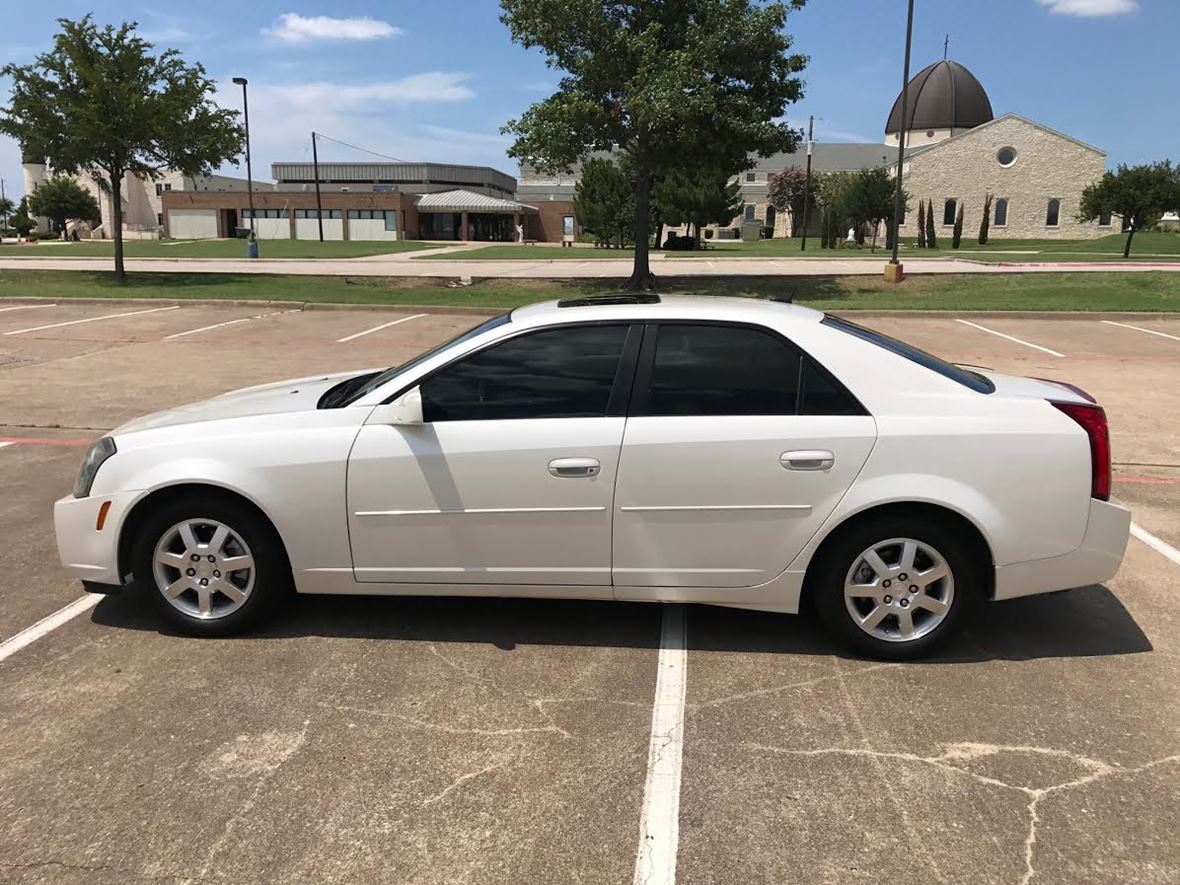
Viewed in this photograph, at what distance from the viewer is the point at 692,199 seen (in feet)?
186

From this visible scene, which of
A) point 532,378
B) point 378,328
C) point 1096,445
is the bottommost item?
point 378,328

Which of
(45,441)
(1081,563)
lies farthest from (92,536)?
(45,441)

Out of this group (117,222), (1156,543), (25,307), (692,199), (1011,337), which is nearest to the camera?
(1156,543)

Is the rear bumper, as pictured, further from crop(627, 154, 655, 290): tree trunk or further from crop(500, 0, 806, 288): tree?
crop(627, 154, 655, 290): tree trunk

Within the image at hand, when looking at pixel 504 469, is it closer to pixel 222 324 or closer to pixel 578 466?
pixel 578 466

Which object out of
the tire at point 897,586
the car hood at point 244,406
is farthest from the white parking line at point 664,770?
the car hood at point 244,406

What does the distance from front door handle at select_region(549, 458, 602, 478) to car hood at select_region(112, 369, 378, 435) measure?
1.24m

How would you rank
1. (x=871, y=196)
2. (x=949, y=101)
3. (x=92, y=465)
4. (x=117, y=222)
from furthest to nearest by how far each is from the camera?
1. (x=949, y=101)
2. (x=871, y=196)
3. (x=117, y=222)
4. (x=92, y=465)

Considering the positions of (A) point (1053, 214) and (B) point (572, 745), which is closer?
(B) point (572, 745)

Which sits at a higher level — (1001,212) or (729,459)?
(1001,212)

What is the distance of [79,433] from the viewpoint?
26.5ft

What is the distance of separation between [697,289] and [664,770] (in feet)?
69.4

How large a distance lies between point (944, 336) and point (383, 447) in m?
14.0

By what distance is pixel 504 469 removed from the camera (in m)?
3.72
